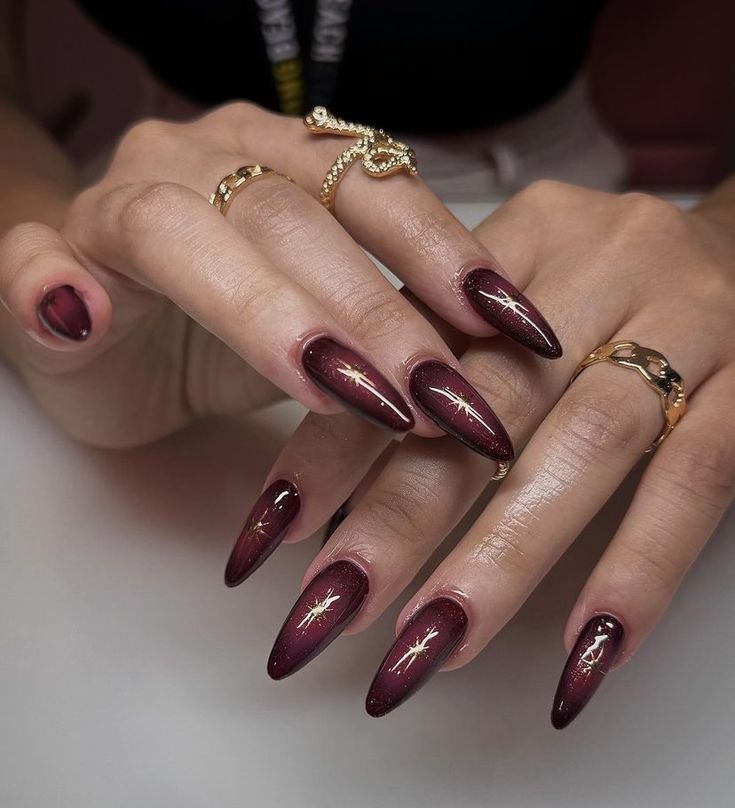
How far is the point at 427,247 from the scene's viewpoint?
0.59m

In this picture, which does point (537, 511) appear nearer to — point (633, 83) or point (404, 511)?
point (404, 511)

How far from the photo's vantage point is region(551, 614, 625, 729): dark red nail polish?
54 centimetres

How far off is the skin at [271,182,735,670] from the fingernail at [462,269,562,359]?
5cm

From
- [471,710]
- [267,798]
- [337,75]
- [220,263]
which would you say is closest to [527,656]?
[471,710]

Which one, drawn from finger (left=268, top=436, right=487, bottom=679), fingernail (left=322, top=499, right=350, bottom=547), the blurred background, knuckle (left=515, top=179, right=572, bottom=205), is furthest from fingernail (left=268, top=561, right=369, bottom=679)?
the blurred background

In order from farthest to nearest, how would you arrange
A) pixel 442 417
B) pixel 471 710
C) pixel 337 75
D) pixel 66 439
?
pixel 337 75 → pixel 66 439 → pixel 471 710 → pixel 442 417

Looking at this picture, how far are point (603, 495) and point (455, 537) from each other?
16cm

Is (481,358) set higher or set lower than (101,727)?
higher

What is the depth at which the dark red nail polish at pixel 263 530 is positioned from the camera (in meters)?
0.58

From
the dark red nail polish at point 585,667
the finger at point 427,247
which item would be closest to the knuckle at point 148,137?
the finger at point 427,247

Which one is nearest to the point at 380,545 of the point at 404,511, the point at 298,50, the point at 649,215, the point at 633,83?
the point at 404,511

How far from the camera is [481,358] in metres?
0.63

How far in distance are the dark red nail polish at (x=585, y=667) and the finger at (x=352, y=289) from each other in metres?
0.12

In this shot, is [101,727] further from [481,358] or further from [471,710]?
[481,358]
